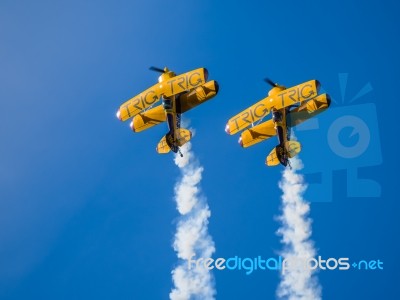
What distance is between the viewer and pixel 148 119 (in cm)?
4353

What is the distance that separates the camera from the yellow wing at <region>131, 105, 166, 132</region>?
1709 inches

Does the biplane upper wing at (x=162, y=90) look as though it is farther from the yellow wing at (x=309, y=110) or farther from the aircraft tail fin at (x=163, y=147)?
the yellow wing at (x=309, y=110)

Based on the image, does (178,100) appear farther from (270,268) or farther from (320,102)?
(270,268)

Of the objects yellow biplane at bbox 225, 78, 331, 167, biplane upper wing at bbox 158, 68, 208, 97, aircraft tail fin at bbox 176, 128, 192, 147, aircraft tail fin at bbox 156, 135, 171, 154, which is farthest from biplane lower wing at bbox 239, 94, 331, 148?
biplane upper wing at bbox 158, 68, 208, 97

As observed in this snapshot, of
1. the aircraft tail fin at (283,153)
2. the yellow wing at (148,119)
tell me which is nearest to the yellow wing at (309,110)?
the aircraft tail fin at (283,153)

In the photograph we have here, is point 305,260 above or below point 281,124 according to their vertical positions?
below

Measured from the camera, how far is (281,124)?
4138 centimetres

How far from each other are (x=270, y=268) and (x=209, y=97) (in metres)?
15.6

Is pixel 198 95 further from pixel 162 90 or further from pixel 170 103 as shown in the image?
pixel 162 90

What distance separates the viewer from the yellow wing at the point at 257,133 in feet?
143

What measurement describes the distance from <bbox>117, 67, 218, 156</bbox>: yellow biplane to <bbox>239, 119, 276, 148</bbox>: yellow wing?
4.29 m

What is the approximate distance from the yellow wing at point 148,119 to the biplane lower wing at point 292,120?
636 centimetres

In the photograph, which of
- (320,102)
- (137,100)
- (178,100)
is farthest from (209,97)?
(320,102)

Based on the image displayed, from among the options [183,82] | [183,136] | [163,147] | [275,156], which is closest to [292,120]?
[275,156]
